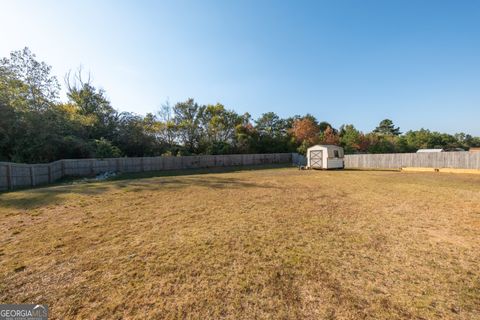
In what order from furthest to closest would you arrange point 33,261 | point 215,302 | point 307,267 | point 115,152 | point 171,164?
point 171,164
point 115,152
point 33,261
point 307,267
point 215,302

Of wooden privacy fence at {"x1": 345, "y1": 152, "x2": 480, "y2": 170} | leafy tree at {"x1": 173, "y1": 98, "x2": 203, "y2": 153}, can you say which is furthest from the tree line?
wooden privacy fence at {"x1": 345, "y1": 152, "x2": 480, "y2": 170}

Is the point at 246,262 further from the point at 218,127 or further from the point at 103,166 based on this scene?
the point at 218,127

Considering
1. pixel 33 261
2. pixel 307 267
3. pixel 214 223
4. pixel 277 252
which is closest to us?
pixel 307 267

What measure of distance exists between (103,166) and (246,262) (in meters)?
18.4

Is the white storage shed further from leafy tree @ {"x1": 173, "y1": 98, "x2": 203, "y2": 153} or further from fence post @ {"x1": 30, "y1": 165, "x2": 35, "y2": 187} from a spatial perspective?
fence post @ {"x1": 30, "y1": 165, "x2": 35, "y2": 187}

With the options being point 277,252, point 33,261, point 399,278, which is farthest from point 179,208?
point 399,278

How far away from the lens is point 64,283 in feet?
8.54

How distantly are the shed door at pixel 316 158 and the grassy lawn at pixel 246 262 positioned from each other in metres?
14.1

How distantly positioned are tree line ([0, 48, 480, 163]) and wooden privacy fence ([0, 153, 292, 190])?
135 cm

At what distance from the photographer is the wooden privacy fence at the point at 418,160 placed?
16.0 m

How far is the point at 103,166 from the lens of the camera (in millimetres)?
17391

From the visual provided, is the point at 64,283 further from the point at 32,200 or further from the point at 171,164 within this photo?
the point at 171,164

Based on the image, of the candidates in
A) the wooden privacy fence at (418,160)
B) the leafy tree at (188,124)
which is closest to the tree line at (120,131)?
the leafy tree at (188,124)

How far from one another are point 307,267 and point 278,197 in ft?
15.4
